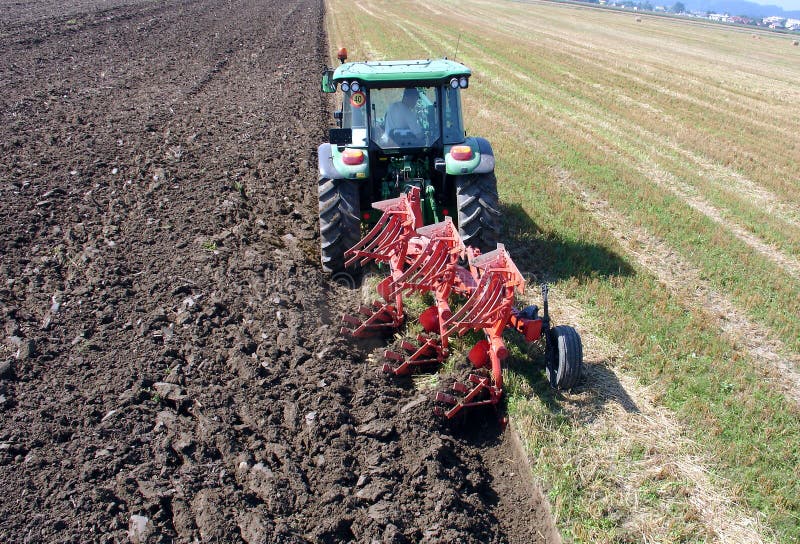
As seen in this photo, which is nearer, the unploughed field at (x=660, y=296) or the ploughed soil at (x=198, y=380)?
the ploughed soil at (x=198, y=380)

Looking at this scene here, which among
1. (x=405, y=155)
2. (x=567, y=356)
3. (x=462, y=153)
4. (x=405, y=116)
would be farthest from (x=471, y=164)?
(x=567, y=356)

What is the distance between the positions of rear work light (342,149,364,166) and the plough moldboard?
504 mm

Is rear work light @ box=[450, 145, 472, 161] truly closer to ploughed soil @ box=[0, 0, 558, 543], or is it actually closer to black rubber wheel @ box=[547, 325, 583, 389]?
ploughed soil @ box=[0, 0, 558, 543]

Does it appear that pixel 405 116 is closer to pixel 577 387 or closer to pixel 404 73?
pixel 404 73

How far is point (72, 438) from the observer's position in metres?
4.14

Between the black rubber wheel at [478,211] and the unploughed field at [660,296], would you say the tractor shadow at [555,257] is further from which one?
the black rubber wheel at [478,211]

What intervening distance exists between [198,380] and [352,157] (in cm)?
264

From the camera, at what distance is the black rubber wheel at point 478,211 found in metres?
6.29

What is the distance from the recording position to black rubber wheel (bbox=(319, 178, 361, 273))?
639 centimetres

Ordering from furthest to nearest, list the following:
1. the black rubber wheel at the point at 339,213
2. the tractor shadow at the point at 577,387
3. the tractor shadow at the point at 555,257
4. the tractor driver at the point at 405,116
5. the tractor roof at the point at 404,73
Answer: the tractor shadow at the point at 555,257
the tractor driver at the point at 405,116
the black rubber wheel at the point at 339,213
the tractor roof at the point at 404,73
the tractor shadow at the point at 577,387

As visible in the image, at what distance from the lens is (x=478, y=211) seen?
20.6ft

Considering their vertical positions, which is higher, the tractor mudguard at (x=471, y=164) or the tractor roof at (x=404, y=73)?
the tractor roof at (x=404, y=73)

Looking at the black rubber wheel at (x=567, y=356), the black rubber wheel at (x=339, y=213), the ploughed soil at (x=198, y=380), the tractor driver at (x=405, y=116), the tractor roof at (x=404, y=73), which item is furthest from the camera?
the tractor driver at (x=405, y=116)

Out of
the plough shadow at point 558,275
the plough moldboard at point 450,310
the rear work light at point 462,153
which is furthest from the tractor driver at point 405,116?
the plough shadow at point 558,275
